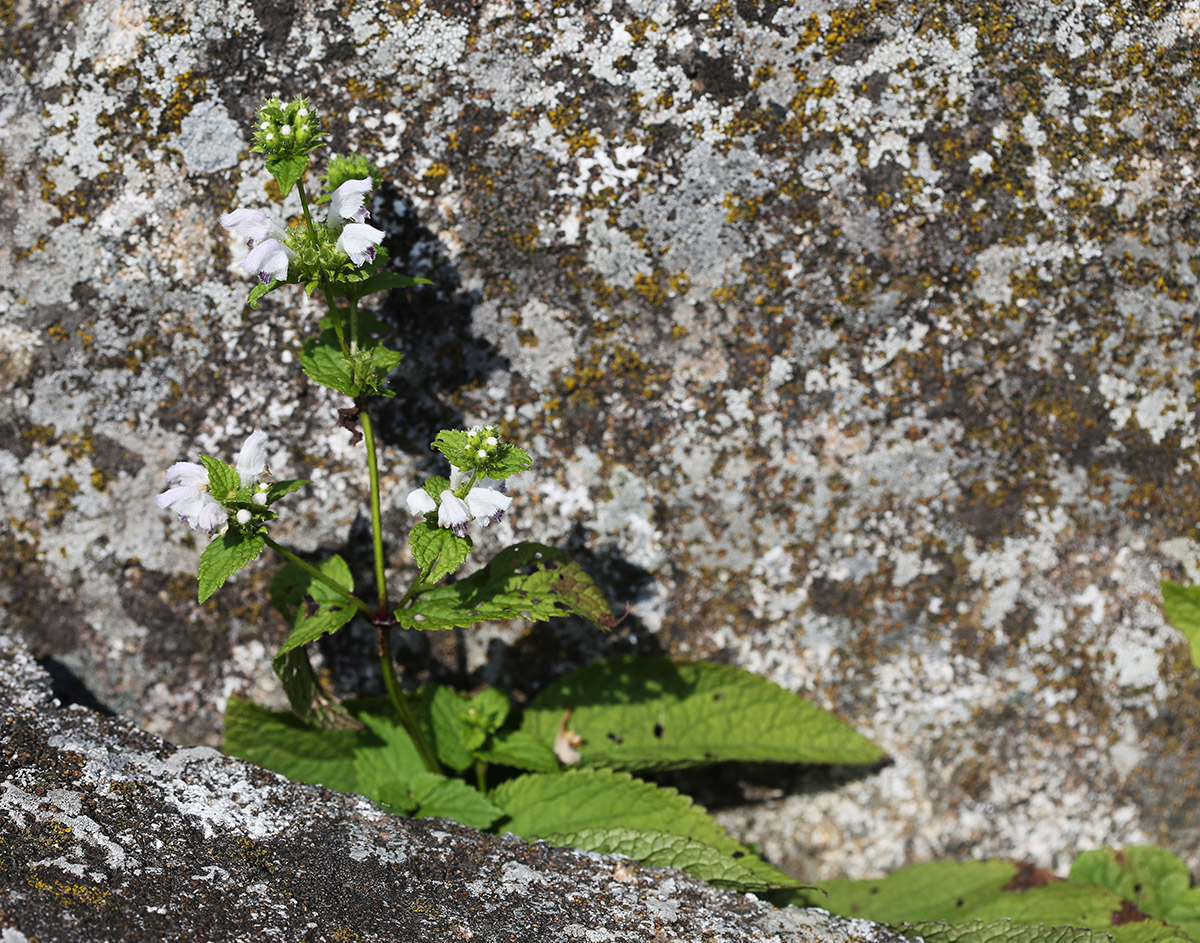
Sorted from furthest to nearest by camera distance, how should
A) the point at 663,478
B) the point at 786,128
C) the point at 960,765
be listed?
the point at 960,765 < the point at 663,478 < the point at 786,128

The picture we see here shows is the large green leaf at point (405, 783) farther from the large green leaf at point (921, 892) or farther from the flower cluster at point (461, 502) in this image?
the large green leaf at point (921, 892)

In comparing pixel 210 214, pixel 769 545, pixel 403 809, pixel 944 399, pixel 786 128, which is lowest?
pixel 403 809

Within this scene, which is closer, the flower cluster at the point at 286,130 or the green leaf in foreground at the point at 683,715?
the flower cluster at the point at 286,130

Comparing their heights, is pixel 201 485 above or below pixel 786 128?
below

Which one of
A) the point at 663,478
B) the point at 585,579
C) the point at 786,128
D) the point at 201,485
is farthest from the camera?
the point at 663,478

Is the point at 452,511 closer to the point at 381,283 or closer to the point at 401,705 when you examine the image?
the point at 381,283

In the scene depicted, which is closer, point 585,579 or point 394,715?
point 585,579

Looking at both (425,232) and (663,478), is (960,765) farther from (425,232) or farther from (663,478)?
(425,232)

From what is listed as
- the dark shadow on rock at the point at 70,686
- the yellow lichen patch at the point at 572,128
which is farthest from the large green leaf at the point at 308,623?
the yellow lichen patch at the point at 572,128

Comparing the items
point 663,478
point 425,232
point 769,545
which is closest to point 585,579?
point 663,478
